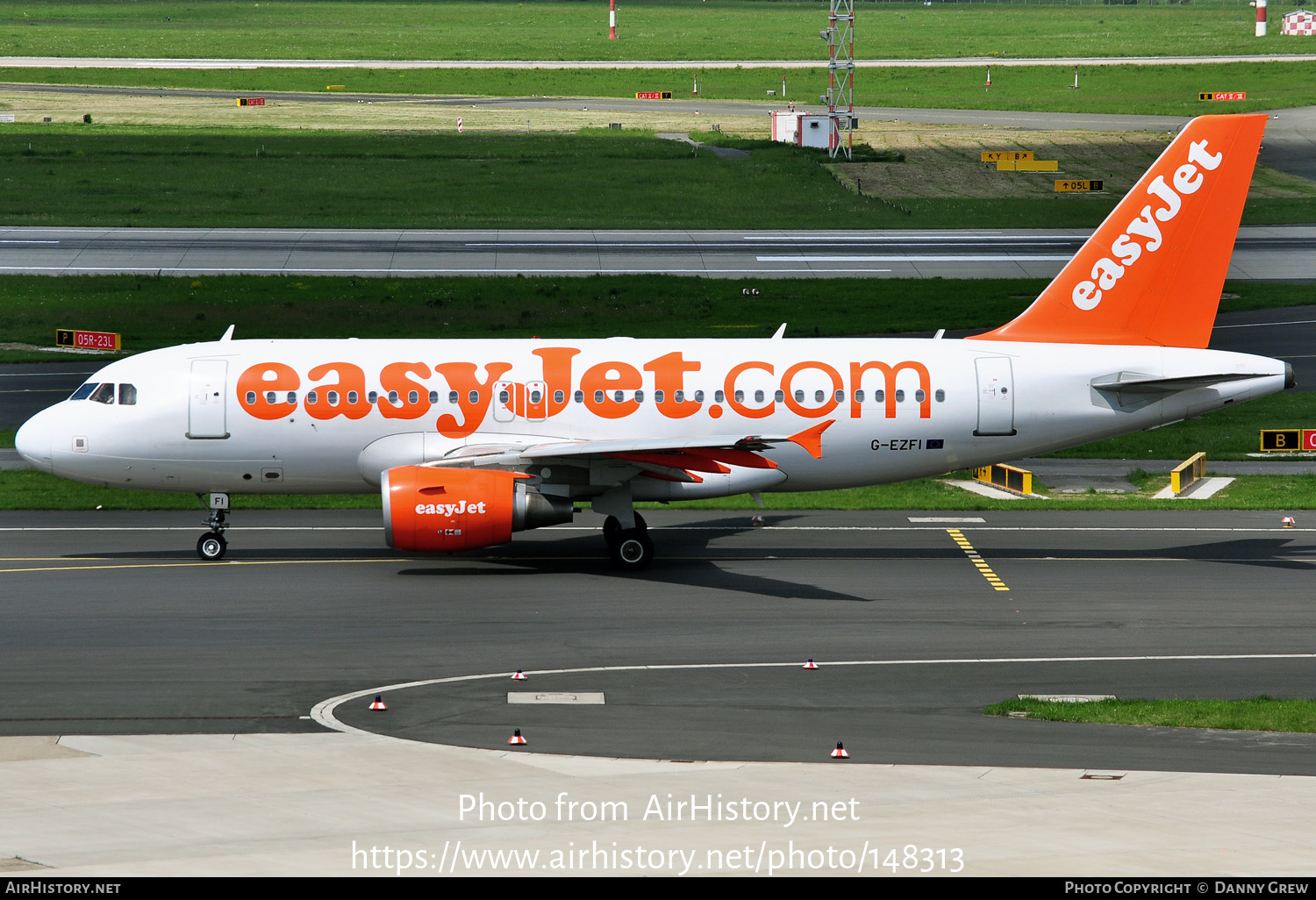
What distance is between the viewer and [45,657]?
81.0 ft

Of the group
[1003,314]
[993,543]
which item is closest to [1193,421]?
[1003,314]

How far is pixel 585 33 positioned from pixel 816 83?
57.7 metres

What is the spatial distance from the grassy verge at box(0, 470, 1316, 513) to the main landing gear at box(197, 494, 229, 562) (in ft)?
16.5

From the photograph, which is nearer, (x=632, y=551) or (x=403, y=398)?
(x=632, y=551)

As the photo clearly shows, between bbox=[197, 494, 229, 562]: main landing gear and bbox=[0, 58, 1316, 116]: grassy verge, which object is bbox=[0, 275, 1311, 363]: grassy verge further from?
bbox=[0, 58, 1316, 116]: grassy verge

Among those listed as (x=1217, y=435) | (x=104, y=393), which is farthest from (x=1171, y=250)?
(x=104, y=393)

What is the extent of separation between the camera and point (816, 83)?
127m

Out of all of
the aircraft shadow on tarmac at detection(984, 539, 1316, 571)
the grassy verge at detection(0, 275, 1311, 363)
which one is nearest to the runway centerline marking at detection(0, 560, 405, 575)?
the aircraft shadow on tarmac at detection(984, 539, 1316, 571)

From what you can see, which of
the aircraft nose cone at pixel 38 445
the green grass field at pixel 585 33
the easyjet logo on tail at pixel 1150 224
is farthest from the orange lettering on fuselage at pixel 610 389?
the green grass field at pixel 585 33

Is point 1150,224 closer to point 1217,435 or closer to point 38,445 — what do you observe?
point 1217,435

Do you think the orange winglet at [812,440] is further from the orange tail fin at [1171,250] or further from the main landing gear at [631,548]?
the orange tail fin at [1171,250]

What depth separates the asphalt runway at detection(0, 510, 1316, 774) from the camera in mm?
21062

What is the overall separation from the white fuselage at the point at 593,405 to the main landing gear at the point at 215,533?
0.98 feet

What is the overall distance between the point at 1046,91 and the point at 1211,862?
385 feet
